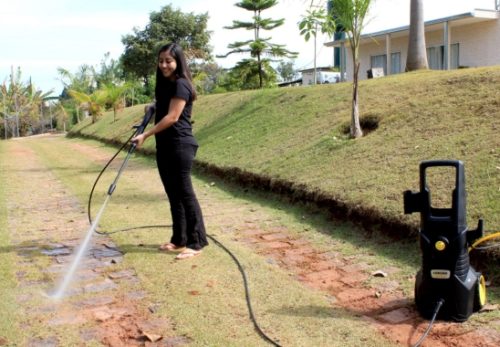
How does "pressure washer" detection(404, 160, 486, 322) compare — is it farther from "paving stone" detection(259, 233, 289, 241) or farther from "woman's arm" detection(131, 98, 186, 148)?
"paving stone" detection(259, 233, 289, 241)

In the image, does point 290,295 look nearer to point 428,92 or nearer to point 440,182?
point 440,182

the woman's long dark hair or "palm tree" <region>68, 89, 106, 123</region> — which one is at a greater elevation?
"palm tree" <region>68, 89, 106, 123</region>

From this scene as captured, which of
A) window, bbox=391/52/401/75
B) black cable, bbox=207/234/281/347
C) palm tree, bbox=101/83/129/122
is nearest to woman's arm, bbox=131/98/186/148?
black cable, bbox=207/234/281/347

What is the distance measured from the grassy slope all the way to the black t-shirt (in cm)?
189

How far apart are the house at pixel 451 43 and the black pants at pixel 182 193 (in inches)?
440

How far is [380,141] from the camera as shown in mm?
6996

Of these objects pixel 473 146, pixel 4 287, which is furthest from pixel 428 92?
pixel 4 287

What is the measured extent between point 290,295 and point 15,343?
5.56 ft

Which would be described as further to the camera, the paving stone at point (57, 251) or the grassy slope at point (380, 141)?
the grassy slope at point (380, 141)

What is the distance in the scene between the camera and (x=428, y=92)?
26.7 feet

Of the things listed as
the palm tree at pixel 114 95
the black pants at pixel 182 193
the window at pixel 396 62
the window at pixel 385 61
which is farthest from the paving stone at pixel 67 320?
the palm tree at pixel 114 95

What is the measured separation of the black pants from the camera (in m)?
4.52

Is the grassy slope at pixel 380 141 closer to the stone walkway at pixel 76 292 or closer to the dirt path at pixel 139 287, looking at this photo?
the dirt path at pixel 139 287

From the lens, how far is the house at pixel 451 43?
1745cm
